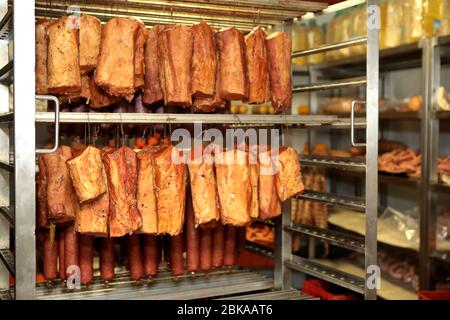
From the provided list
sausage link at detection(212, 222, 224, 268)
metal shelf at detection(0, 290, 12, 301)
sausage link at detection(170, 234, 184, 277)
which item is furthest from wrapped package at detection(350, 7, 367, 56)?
metal shelf at detection(0, 290, 12, 301)

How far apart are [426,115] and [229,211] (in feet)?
8.07

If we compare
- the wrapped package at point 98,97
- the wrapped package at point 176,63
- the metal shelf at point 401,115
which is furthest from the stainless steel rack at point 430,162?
the wrapped package at point 98,97

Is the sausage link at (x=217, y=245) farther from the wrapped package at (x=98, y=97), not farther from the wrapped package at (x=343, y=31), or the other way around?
the wrapped package at (x=343, y=31)

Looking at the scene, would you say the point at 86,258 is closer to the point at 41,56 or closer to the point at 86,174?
the point at 86,174

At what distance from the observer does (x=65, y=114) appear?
2.97m

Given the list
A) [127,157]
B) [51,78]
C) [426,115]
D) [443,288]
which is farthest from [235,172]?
[443,288]

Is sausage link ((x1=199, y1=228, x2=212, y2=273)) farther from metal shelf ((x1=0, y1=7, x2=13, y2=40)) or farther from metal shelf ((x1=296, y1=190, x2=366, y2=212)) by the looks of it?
metal shelf ((x1=0, y1=7, x2=13, y2=40))

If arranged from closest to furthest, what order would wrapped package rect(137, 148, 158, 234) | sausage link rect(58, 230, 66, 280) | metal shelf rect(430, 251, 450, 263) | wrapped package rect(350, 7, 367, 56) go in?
wrapped package rect(137, 148, 158, 234)
sausage link rect(58, 230, 66, 280)
metal shelf rect(430, 251, 450, 263)
wrapped package rect(350, 7, 367, 56)

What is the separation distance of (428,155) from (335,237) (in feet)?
5.58

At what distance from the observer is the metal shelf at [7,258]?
3.01 metres

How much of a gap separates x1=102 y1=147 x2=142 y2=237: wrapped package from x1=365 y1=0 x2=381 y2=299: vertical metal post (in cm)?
137

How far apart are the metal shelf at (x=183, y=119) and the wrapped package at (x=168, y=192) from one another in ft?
0.68

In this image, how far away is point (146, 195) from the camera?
10.5ft

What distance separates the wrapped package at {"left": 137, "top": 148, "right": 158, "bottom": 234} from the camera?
3.18 m
